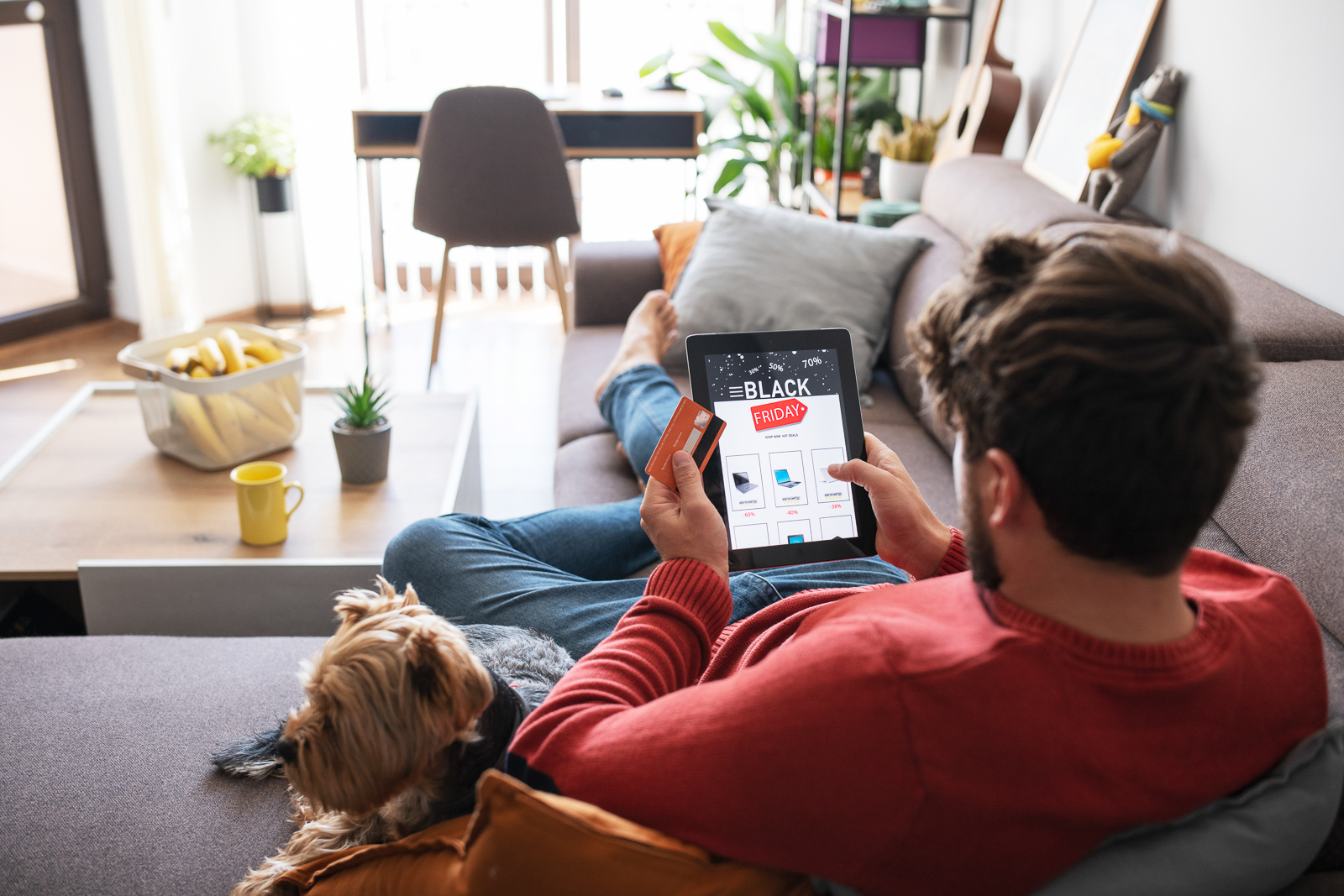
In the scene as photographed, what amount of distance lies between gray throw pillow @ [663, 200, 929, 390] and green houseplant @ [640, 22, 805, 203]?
1642 mm

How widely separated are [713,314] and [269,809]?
137 cm

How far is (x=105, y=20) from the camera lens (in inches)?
132

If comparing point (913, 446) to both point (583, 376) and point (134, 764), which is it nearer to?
point (583, 376)

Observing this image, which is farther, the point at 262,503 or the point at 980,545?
the point at 262,503

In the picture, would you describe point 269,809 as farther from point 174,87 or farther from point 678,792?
point 174,87

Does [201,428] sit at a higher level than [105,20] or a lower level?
lower

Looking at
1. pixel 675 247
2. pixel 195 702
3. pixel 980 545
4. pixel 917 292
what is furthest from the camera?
pixel 675 247

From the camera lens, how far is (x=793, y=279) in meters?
2.13

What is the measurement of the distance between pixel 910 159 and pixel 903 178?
3.0 inches

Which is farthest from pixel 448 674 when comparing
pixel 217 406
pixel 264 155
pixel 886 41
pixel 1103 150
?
pixel 264 155

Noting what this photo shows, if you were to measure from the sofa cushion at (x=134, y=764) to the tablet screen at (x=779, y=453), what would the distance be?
1.81 ft

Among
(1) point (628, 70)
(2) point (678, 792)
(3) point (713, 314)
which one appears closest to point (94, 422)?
(3) point (713, 314)

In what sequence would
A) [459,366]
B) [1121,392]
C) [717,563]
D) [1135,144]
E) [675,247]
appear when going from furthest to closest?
[459,366] → [675,247] → [1135,144] → [717,563] → [1121,392]

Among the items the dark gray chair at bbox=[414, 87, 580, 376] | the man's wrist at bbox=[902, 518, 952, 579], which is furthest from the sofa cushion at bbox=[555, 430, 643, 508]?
the dark gray chair at bbox=[414, 87, 580, 376]
